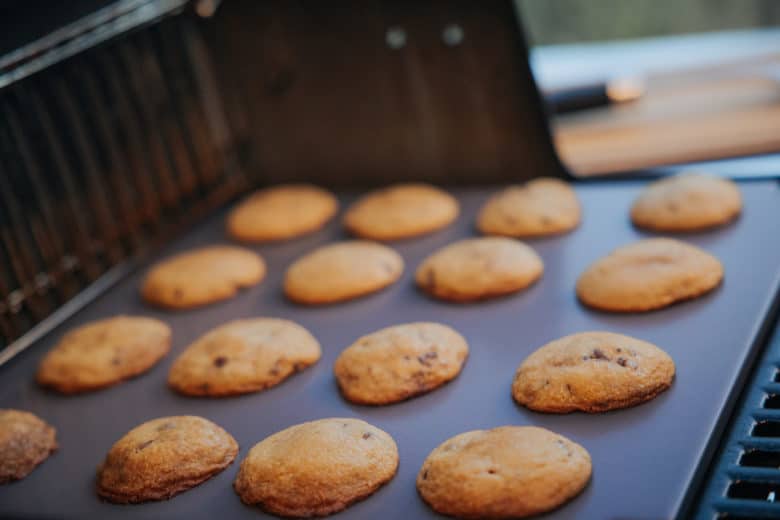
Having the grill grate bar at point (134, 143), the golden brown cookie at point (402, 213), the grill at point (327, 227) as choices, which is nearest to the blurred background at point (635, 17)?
the grill at point (327, 227)

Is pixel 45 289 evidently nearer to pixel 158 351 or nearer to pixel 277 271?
pixel 158 351

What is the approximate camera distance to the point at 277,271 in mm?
2150

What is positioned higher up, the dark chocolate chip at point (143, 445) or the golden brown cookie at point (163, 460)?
the dark chocolate chip at point (143, 445)

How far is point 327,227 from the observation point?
2332mm

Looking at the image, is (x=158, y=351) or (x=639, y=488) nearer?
(x=639, y=488)

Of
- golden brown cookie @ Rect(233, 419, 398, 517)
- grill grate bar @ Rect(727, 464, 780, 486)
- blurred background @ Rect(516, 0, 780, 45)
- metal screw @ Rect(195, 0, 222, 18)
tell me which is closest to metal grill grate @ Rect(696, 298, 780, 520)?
grill grate bar @ Rect(727, 464, 780, 486)

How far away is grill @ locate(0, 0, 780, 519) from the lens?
4.52 feet

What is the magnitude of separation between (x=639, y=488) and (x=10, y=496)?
973 millimetres

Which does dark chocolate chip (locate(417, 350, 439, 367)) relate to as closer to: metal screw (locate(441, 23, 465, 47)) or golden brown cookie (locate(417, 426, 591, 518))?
golden brown cookie (locate(417, 426, 591, 518))

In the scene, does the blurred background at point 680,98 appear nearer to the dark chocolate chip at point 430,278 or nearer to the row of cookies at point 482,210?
the row of cookies at point 482,210

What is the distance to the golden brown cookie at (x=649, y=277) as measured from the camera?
1.68 metres

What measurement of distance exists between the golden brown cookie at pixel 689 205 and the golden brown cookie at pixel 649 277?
14cm

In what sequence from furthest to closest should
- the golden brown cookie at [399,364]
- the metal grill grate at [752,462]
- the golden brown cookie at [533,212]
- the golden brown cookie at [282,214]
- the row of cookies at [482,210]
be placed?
the golden brown cookie at [282,214] < the golden brown cookie at [533,212] < the row of cookies at [482,210] < the golden brown cookie at [399,364] < the metal grill grate at [752,462]

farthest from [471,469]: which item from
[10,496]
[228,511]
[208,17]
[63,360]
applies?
[208,17]
